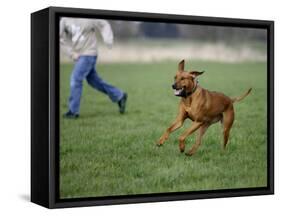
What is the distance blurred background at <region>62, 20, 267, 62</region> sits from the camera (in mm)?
8750

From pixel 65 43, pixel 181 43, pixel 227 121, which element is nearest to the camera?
pixel 65 43

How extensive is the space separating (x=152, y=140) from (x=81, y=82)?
3.43 ft

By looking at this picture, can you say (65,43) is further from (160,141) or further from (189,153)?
(189,153)

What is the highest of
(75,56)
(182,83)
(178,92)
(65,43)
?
(65,43)

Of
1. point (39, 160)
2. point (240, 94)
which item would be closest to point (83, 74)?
point (39, 160)

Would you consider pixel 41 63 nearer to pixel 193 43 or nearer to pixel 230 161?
pixel 193 43

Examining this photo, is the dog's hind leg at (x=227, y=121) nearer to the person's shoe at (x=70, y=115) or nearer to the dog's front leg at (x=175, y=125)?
the dog's front leg at (x=175, y=125)

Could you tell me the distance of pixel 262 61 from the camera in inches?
381

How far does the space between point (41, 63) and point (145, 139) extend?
1.43 metres

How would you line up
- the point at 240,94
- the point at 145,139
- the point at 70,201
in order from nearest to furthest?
1. the point at 70,201
2. the point at 145,139
3. the point at 240,94

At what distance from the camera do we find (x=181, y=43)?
9.18 m

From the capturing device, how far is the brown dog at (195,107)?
906 centimetres

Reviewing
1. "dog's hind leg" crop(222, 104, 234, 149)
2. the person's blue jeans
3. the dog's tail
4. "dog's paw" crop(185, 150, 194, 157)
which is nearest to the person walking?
the person's blue jeans

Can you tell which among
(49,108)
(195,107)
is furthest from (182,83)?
(49,108)
